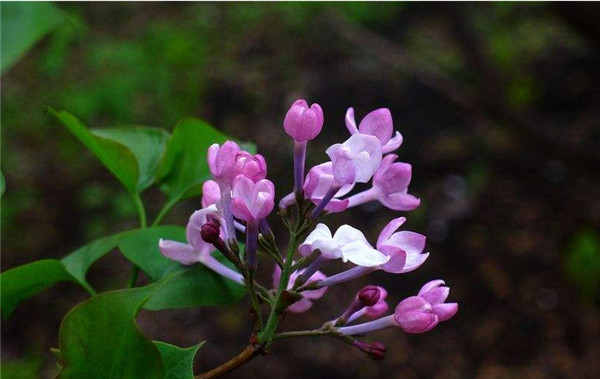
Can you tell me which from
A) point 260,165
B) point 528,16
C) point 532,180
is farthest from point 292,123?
point 528,16

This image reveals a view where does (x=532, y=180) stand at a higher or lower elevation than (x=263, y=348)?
lower

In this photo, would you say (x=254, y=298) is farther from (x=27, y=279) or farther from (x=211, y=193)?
(x=27, y=279)

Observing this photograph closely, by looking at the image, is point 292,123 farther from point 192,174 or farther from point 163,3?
point 163,3

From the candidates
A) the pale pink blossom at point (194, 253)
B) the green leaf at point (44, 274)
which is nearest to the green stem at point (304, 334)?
the pale pink blossom at point (194, 253)

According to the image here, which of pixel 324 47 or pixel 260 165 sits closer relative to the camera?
pixel 260 165

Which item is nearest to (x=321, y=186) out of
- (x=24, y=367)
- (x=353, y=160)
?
(x=353, y=160)

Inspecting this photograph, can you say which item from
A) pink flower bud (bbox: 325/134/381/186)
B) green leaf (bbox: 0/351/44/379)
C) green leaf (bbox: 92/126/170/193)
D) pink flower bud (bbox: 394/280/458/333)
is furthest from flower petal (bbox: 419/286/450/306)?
green leaf (bbox: 0/351/44/379)
